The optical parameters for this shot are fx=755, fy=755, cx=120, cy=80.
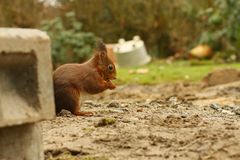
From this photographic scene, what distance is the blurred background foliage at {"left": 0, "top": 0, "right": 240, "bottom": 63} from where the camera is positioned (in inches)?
819

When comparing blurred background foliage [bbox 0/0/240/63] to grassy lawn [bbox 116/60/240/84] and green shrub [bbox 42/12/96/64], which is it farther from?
grassy lawn [bbox 116/60/240/84]

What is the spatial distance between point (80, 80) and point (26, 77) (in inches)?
73.0

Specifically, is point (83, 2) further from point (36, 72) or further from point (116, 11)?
point (36, 72)

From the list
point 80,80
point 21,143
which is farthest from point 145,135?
point 80,80

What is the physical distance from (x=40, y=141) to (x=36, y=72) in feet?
1.54

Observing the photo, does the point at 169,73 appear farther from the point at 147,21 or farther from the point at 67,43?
the point at 147,21

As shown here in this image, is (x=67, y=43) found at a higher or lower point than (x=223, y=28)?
lower

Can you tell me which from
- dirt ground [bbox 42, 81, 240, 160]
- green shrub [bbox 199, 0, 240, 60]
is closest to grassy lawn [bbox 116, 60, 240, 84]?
green shrub [bbox 199, 0, 240, 60]

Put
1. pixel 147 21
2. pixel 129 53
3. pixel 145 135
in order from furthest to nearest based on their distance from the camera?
pixel 147 21 < pixel 129 53 < pixel 145 135

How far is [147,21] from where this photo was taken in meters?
22.4

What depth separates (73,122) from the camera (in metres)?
5.96

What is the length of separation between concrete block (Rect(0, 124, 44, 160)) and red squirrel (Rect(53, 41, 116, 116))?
1.54 metres

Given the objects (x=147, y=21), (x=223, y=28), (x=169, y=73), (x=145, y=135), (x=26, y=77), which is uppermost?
(x=147, y=21)

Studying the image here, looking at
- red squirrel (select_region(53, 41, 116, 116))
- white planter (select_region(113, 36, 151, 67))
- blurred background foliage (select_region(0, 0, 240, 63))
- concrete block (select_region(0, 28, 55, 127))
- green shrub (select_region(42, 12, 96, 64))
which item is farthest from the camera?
blurred background foliage (select_region(0, 0, 240, 63))
